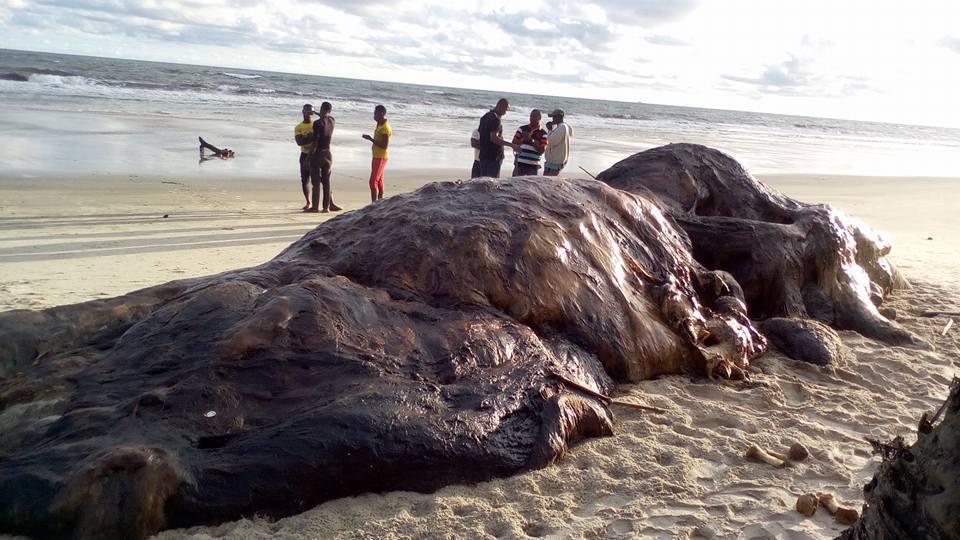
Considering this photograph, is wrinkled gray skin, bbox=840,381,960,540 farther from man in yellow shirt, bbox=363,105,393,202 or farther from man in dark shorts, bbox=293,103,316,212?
man in dark shorts, bbox=293,103,316,212

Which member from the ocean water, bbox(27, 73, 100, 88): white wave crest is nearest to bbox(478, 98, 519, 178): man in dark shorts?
the ocean water

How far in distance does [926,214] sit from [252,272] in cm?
1717

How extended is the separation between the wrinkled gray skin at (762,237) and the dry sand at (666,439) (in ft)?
1.31

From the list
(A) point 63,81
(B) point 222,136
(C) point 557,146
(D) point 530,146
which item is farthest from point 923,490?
(A) point 63,81

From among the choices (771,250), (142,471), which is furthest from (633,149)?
(142,471)

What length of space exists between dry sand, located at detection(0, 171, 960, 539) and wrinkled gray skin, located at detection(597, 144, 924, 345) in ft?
1.31

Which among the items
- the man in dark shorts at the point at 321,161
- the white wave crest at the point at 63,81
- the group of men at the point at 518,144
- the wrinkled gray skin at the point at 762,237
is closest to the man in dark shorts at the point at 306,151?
the man in dark shorts at the point at 321,161

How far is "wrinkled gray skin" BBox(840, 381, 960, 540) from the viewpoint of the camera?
80.9 inches

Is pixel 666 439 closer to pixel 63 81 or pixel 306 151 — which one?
pixel 306 151

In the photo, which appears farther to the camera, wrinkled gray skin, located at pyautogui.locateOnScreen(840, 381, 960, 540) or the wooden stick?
the wooden stick

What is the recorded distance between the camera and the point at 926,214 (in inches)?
684

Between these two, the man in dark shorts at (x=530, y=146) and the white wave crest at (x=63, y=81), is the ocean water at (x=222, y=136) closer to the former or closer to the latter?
the white wave crest at (x=63, y=81)

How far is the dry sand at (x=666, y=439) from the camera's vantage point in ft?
11.4

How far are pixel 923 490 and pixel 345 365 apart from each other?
7.79ft
